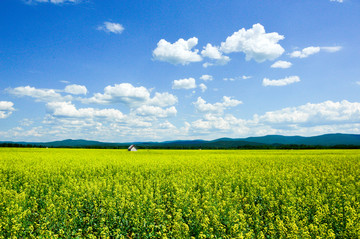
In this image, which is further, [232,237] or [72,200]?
[72,200]

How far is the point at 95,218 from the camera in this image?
27.9 ft

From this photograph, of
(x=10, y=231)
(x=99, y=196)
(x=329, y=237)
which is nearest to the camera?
(x=329, y=237)

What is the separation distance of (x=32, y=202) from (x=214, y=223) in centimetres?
815

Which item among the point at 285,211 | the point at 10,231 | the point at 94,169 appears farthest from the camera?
the point at 94,169

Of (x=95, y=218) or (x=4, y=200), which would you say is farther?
(x=4, y=200)

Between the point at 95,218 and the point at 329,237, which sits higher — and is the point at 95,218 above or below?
below

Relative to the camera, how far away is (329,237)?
558cm

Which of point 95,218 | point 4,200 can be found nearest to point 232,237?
point 95,218

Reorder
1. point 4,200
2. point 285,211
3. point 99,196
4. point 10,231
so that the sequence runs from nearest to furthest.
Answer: point 10,231 < point 285,211 < point 4,200 < point 99,196

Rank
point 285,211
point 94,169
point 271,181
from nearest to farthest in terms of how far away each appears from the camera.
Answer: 1. point 285,211
2. point 271,181
3. point 94,169

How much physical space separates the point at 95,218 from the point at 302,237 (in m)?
7.22

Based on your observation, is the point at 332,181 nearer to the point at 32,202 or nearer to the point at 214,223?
the point at 214,223

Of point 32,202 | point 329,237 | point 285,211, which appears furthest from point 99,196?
point 329,237

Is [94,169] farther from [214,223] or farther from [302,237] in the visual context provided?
[302,237]
